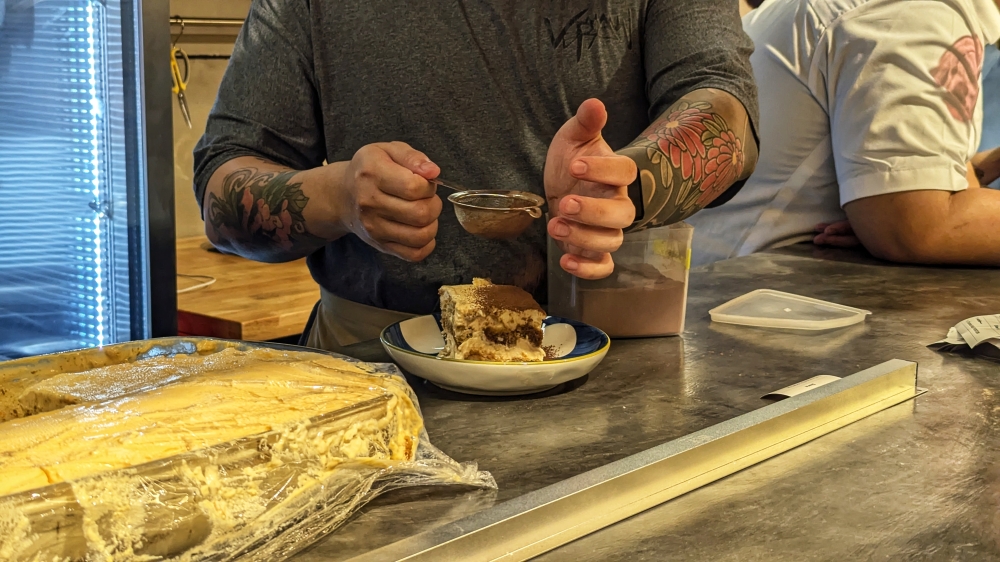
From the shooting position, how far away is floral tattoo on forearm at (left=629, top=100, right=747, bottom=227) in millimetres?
1157

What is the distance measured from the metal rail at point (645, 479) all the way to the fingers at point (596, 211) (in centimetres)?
27

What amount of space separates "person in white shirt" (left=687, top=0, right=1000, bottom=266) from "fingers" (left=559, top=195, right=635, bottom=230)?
0.99 m

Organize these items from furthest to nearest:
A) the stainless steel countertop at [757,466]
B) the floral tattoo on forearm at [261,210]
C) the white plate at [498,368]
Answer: the floral tattoo on forearm at [261,210], the white plate at [498,368], the stainless steel countertop at [757,466]

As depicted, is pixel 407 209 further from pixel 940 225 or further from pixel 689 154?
pixel 940 225

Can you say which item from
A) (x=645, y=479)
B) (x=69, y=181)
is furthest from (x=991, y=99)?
(x=69, y=181)

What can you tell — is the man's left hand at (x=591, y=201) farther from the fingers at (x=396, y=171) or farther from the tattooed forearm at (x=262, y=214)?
the tattooed forearm at (x=262, y=214)

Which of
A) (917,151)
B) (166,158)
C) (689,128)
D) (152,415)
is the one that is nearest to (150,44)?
A: (166,158)

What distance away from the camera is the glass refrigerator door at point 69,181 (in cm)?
175

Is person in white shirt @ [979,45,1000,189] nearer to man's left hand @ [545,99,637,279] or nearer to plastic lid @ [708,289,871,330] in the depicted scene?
plastic lid @ [708,289,871,330]

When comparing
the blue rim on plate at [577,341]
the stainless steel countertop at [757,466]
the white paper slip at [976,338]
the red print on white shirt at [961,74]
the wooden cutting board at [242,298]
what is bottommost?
the wooden cutting board at [242,298]

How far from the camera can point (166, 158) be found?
180cm

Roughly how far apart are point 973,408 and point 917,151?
0.93 m

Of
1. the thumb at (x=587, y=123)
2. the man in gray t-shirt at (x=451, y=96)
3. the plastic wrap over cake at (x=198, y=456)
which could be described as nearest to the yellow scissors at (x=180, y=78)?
the man in gray t-shirt at (x=451, y=96)

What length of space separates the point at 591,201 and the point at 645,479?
0.37m
